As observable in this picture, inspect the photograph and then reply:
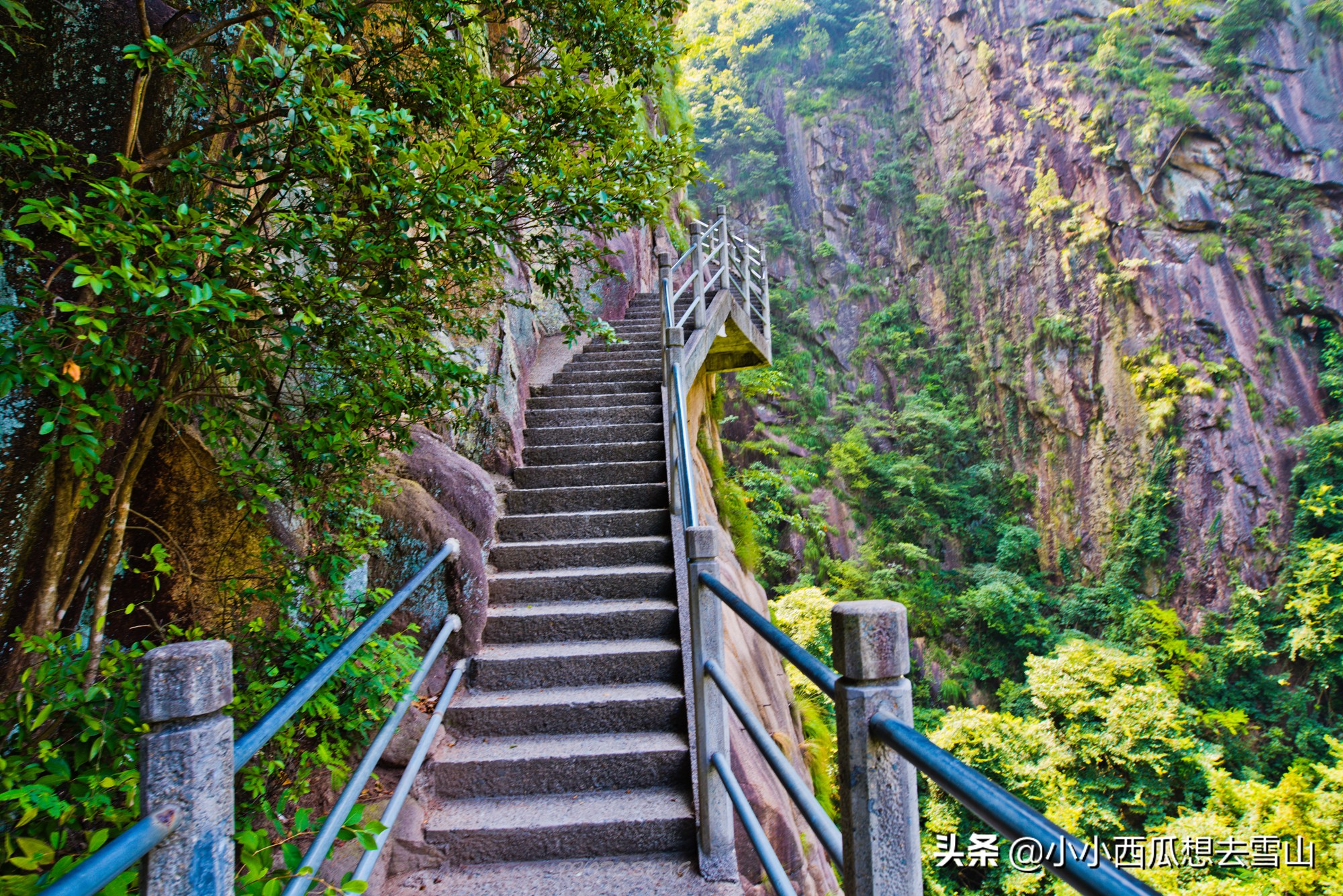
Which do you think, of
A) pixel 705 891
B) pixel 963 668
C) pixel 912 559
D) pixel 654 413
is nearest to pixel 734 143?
pixel 912 559

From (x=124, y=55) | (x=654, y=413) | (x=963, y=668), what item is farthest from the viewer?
(x=963, y=668)

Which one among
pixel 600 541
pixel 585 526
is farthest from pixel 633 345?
pixel 600 541

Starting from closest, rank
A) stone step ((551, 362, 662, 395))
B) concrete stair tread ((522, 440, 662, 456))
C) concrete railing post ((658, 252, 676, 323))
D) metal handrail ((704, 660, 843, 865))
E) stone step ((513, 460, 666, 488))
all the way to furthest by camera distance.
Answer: metal handrail ((704, 660, 843, 865)), stone step ((513, 460, 666, 488)), concrete stair tread ((522, 440, 662, 456)), concrete railing post ((658, 252, 676, 323)), stone step ((551, 362, 662, 395))

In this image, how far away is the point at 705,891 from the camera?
2277 mm

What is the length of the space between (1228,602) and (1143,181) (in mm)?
9489

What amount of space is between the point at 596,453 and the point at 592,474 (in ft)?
0.93

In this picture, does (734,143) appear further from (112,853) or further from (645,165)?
(112,853)

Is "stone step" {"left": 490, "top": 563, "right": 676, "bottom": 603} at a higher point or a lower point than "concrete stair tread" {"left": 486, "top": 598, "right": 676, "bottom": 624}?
higher

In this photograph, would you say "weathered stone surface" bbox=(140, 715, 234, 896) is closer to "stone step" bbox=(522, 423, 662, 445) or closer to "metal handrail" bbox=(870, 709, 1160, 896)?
"metal handrail" bbox=(870, 709, 1160, 896)

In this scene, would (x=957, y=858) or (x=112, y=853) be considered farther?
(x=957, y=858)

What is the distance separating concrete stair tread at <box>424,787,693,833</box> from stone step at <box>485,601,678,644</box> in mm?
839

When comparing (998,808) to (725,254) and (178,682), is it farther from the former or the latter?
(725,254)

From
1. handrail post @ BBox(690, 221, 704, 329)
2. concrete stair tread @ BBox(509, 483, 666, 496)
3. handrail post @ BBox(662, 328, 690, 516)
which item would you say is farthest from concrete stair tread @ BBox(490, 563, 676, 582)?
handrail post @ BBox(690, 221, 704, 329)

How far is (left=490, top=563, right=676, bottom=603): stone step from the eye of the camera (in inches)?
144
